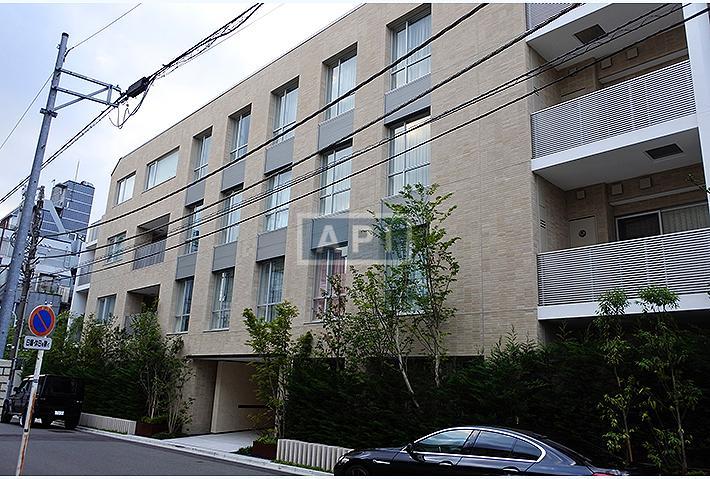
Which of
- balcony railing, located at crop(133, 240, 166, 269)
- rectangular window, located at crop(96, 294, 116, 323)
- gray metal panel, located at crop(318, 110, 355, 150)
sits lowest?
rectangular window, located at crop(96, 294, 116, 323)

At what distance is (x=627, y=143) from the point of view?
11625 mm

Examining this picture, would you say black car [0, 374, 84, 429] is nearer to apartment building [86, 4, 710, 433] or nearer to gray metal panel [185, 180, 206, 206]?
apartment building [86, 4, 710, 433]

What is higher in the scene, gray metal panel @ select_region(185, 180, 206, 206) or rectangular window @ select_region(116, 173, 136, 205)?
rectangular window @ select_region(116, 173, 136, 205)

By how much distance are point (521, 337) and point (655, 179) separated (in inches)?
194

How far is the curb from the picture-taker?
42.2 feet

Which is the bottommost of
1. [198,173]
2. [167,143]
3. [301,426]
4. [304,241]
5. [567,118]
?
[301,426]

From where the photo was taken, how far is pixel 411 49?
17141mm

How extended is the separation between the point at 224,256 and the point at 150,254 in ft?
20.3

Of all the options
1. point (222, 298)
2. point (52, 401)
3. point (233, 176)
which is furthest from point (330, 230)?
point (52, 401)

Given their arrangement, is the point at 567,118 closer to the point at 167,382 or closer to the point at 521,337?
the point at 521,337

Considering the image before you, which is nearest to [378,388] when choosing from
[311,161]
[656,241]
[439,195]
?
[439,195]

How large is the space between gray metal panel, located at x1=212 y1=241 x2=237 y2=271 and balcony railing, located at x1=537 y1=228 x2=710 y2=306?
11971mm

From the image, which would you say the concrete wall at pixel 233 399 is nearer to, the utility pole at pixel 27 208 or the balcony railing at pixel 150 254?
the balcony railing at pixel 150 254

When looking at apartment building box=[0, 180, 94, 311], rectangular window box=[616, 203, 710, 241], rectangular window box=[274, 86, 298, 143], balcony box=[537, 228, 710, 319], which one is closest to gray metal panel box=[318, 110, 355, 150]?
rectangular window box=[274, 86, 298, 143]
